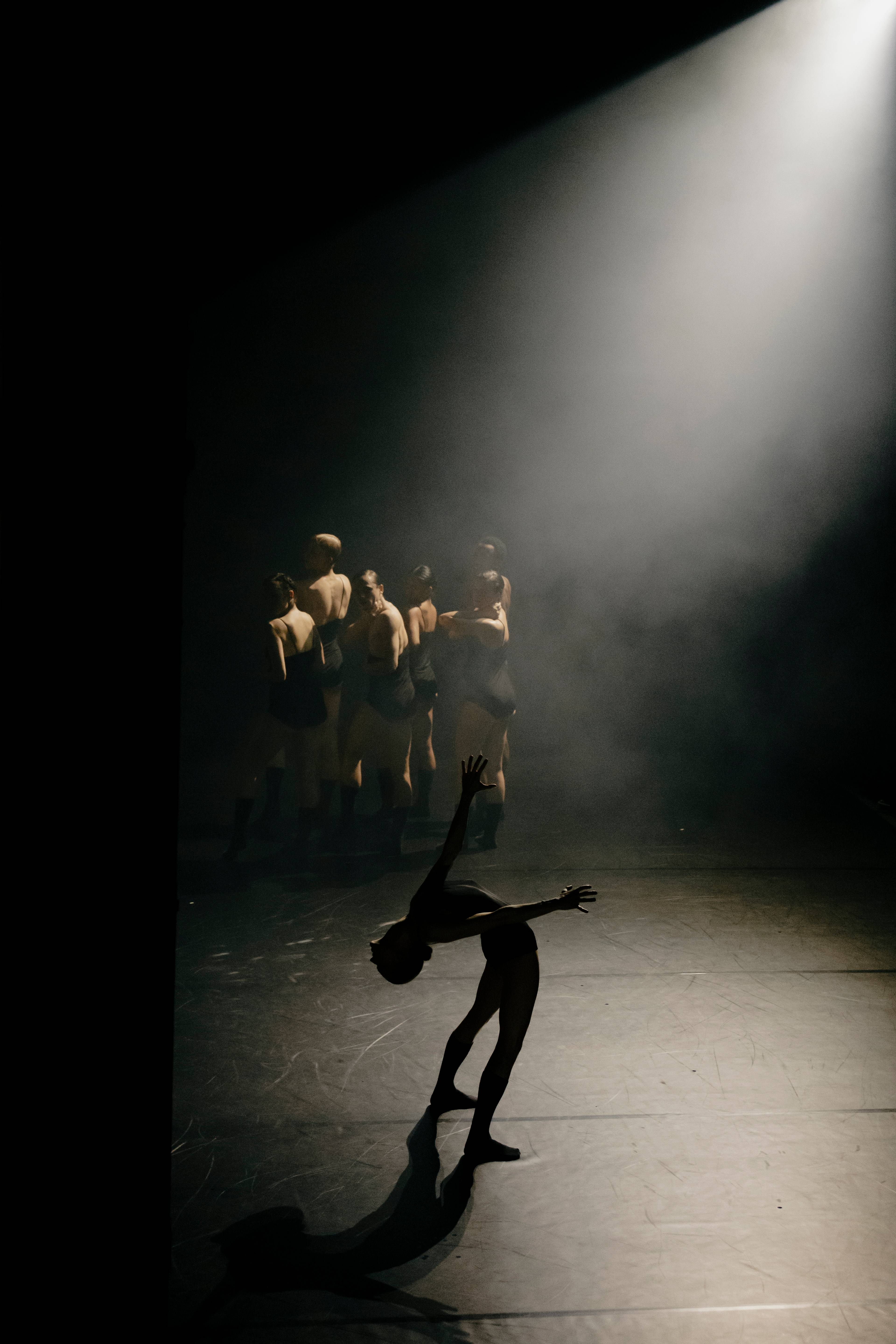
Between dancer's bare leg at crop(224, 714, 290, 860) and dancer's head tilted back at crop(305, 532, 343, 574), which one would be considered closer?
dancer's bare leg at crop(224, 714, 290, 860)

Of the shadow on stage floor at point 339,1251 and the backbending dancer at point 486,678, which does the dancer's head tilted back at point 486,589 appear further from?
the shadow on stage floor at point 339,1251

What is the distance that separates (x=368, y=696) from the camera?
21.8 ft

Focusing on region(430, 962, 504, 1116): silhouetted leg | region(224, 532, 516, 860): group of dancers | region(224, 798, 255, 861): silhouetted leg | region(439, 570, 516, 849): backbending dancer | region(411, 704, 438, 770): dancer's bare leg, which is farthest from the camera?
region(411, 704, 438, 770): dancer's bare leg

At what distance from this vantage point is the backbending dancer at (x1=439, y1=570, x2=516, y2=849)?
645 cm

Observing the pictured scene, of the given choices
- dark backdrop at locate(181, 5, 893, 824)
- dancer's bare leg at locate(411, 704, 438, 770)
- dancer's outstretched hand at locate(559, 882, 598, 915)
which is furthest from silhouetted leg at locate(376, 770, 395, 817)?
dancer's outstretched hand at locate(559, 882, 598, 915)

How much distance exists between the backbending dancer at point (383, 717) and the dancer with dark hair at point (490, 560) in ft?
2.23

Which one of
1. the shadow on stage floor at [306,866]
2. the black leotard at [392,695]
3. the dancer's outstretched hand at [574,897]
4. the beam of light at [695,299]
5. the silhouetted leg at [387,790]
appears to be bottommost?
the shadow on stage floor at [306,866]

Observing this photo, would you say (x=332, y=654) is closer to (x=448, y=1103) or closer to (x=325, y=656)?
(x=325, y=656)

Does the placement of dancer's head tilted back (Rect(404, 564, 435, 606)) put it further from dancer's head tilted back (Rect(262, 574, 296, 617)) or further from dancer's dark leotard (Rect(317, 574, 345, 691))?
dancer's head tilted back (Rect(262, 574, 296, 617))

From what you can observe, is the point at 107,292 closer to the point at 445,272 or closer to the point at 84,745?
the point at 84,745

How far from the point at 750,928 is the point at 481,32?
641 cm

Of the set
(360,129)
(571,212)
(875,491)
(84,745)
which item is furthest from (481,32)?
(84,745)

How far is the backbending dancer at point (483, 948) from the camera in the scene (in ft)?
9.24

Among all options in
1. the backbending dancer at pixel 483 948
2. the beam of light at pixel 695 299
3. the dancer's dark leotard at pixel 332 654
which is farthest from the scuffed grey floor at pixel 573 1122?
the beam of light at pixel 695 299
